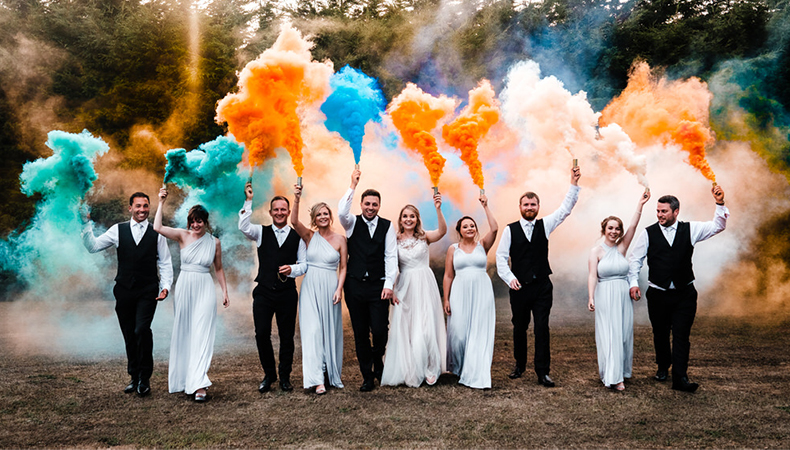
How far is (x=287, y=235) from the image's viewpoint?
6.94 metres

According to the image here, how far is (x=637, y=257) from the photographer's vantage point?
7.21m

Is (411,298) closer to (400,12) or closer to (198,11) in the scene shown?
(400,12)

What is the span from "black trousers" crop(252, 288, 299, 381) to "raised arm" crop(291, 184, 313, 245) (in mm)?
654

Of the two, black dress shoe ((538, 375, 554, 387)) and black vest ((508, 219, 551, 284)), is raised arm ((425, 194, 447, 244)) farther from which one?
black dress shoe ((538, 375, 554, 387))

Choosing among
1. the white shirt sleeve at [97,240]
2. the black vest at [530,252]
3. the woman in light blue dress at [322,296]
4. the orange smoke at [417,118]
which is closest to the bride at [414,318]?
the woman in light blue dress at [322,296]

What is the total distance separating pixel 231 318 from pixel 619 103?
10.9 meters

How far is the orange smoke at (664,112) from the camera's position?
733 centimetres

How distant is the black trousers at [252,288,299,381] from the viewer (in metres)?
6.83

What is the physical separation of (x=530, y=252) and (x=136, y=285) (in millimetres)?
4653

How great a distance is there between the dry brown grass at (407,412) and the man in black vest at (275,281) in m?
0.44

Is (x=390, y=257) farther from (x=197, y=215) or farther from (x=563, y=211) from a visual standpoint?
(x=197, y=215)

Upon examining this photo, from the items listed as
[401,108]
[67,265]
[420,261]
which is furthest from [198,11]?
[420,261]

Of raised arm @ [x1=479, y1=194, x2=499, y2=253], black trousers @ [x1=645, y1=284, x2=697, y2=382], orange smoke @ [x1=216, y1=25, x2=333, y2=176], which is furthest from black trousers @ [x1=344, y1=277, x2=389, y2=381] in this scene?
black trousers @ [x1=645, y1=284, x2=697, y2=382]

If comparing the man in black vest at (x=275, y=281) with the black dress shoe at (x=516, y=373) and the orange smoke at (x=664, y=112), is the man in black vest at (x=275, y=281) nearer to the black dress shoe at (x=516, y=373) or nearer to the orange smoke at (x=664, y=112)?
the black dress shoe at (x=516, y=373)
